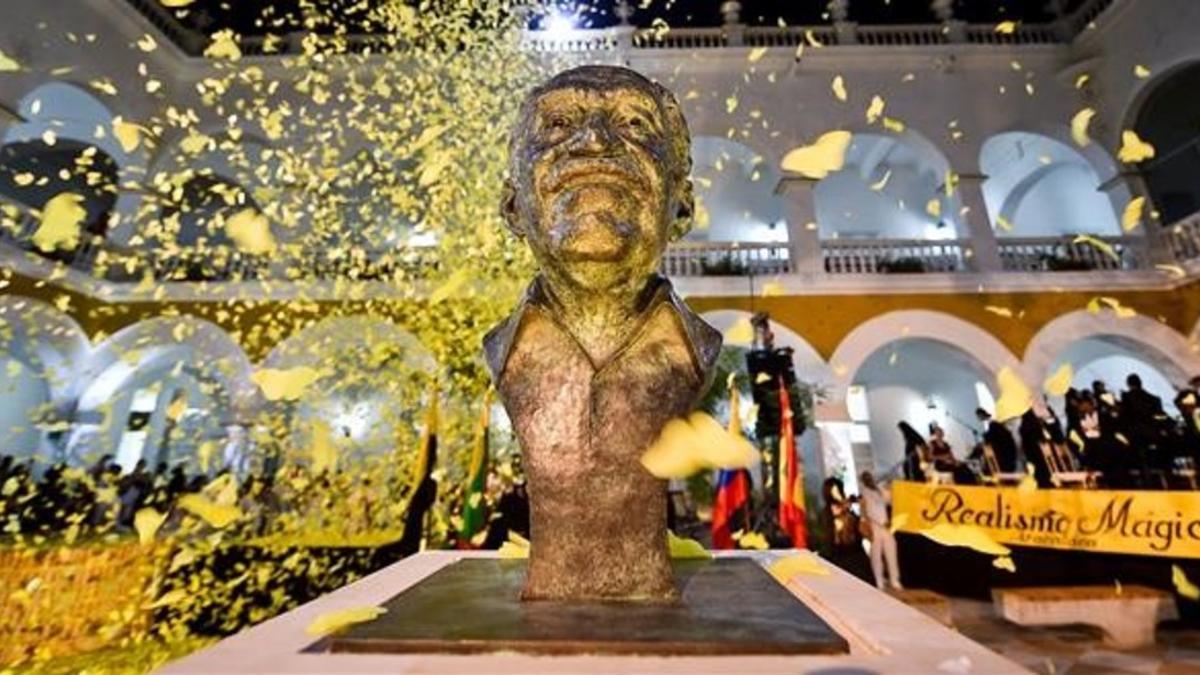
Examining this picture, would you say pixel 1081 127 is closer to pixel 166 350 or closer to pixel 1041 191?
pixel 1041 191

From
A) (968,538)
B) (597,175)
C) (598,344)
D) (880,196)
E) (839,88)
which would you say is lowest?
(968,538)

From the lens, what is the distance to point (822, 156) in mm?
6199

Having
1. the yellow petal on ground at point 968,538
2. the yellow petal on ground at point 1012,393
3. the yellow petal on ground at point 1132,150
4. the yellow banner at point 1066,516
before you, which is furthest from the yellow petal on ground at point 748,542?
the yellow petal on ground at point 1132,150

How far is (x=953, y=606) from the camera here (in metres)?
6.00

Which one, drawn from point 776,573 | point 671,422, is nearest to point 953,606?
point 776,573

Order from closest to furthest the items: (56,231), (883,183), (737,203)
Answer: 1. (56,231)
2. (883,183)
3. (737,203)

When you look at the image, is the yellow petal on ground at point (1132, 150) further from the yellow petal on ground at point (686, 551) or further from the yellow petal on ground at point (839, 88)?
the yellow petal on ground at point (686, 551)

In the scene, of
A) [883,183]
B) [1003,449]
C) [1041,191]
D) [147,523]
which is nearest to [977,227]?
[883,183]

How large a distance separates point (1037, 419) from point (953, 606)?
12.5ft

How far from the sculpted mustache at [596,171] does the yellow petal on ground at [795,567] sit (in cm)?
118

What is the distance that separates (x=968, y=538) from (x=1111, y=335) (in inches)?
328

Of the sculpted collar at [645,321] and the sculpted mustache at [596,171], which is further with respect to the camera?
the sculpted collar at [645,321]

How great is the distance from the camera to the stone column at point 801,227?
12.0 meters

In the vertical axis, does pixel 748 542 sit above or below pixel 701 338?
below
